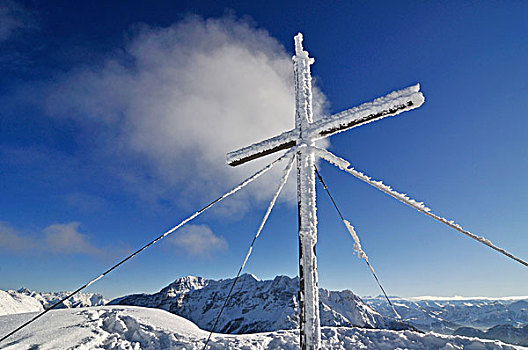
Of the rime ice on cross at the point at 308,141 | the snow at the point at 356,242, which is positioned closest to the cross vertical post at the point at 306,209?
the rime ice on cross at the point at 308,141

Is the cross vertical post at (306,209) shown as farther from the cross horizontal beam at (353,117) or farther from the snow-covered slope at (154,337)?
the snow-covered slope at (154,337)

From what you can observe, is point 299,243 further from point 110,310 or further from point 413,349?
point 110,310

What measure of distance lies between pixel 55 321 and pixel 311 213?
38.7ft

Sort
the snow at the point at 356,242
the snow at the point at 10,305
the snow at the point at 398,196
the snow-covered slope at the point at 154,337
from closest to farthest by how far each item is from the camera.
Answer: the snow at the point at 398,196 < the snow at the point at 356,242 < the snow-covered slope at the point at 154,337 < the snow at the point at 10,305

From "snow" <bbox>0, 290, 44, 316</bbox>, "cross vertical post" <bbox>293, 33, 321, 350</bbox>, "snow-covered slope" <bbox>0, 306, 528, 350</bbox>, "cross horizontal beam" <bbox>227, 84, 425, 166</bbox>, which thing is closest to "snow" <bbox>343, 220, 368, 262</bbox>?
"cross vertical post" <bbox>293, 33, 321, 350</bbox>

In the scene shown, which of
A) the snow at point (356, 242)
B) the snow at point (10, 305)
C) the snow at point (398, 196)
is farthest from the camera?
the snow at point (10, 305)

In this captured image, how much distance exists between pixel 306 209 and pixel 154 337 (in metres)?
9.27

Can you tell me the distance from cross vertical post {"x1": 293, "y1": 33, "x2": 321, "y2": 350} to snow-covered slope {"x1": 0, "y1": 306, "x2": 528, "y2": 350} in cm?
702

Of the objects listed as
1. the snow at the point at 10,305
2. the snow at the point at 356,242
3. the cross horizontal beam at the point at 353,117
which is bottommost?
the snow at the point at 10,305

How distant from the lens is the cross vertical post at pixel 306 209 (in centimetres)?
423

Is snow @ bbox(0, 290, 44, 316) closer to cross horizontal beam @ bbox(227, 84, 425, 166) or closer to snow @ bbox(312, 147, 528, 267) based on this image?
cross horizontal beam @ bbox(227, 84, 425, 166)

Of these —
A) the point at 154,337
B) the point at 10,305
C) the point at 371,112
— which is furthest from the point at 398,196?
the point at 10,305

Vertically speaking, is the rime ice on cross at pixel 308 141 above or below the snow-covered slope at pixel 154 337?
above

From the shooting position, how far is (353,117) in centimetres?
468
